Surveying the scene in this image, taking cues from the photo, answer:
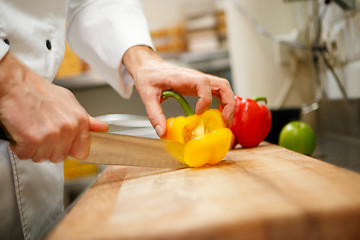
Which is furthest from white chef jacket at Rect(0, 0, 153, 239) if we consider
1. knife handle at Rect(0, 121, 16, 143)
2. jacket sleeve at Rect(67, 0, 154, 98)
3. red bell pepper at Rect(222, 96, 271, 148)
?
red bell pepper at Rect(222, 96, 271, 148)

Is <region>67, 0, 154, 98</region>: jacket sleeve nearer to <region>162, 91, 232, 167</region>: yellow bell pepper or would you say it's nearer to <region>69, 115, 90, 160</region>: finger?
<region>162, 91, 232, 167</region>: yellow bell pepper

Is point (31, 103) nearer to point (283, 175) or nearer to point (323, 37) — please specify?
point (283, 175)

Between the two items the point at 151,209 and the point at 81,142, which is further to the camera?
the point at 81,142

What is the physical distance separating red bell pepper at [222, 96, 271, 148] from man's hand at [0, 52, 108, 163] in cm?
52

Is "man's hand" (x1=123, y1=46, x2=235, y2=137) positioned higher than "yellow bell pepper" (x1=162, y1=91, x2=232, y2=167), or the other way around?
"man's hand" (x1=123, y1=46, x2=235, y2=137)

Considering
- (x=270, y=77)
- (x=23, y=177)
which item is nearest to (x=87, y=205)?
(x=23, y=177)

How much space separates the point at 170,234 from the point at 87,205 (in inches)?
8.0

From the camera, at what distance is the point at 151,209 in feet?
1.34

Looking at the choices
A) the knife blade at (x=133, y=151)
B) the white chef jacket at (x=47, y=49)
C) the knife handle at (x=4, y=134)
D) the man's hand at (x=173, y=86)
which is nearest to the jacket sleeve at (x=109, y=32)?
the white chef jacket at (x=47, y=49)

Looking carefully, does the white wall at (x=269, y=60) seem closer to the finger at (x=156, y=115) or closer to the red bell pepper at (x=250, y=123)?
the red bell pepper at (x=250, y=123)

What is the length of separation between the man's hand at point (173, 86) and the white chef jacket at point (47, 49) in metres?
0.12

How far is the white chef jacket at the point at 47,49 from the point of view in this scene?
62 cm

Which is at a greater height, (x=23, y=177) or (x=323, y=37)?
(x=323, y=37)

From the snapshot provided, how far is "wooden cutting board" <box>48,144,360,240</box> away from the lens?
0.34 meters
